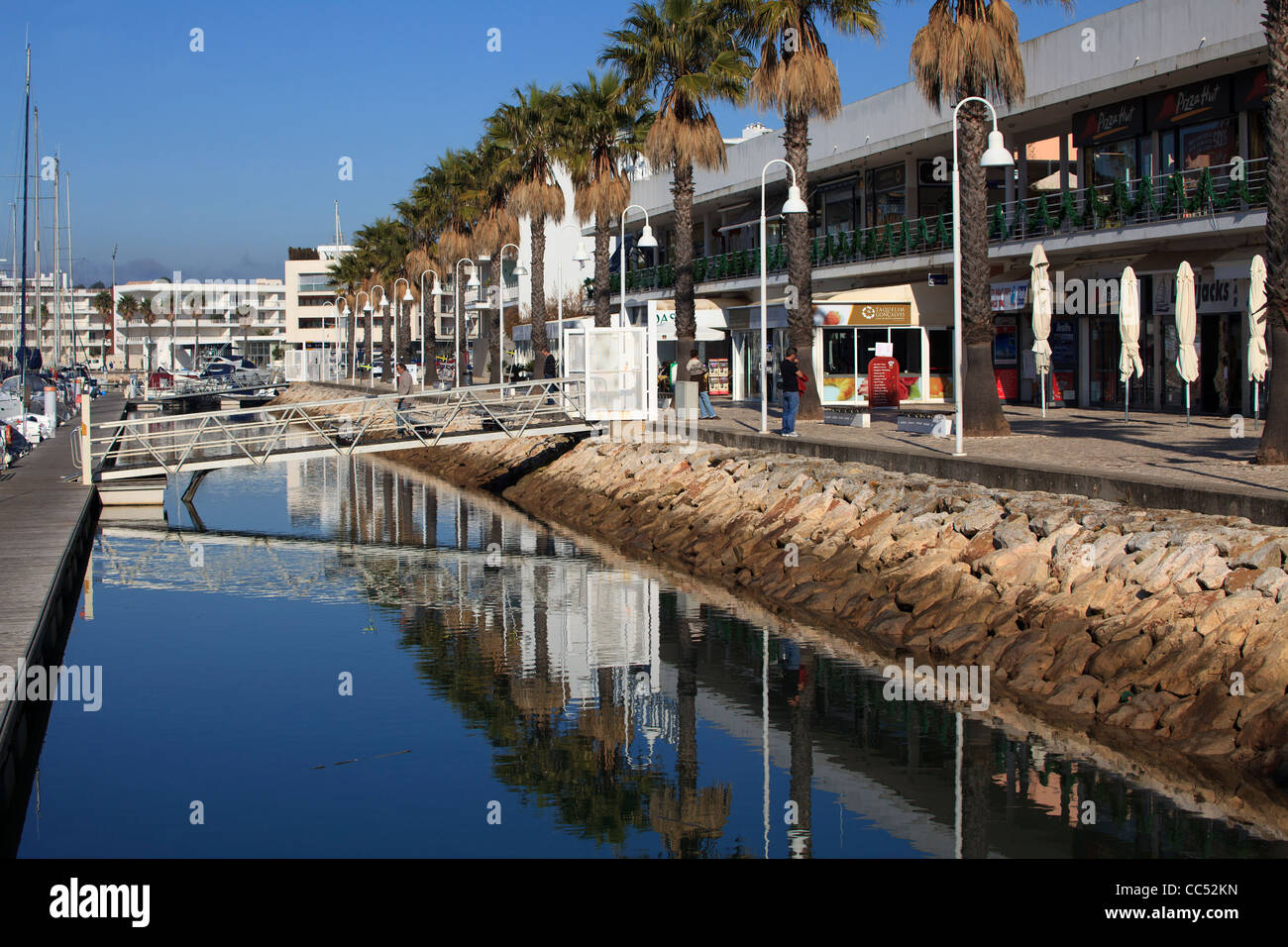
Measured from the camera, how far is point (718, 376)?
50.3m

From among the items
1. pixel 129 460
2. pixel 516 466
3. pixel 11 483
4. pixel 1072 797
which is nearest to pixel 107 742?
pixel 1072 797

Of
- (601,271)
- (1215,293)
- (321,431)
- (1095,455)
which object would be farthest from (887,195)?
(1095,455)

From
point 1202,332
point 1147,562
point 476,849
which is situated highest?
point 1202,332

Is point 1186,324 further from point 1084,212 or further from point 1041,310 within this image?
point 1084,212

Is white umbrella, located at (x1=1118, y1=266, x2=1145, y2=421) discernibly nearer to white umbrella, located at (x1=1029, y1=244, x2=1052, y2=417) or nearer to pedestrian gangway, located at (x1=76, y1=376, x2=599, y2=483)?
white umbrella, located at (x1=1029, y1=244, x2=1052, y2=417)

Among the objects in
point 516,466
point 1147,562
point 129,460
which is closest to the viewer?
point 1147,562

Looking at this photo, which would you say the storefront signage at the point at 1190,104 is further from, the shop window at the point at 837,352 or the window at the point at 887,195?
the window at the point at 887,195

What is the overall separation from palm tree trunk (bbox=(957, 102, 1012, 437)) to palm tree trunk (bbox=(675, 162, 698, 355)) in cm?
1155

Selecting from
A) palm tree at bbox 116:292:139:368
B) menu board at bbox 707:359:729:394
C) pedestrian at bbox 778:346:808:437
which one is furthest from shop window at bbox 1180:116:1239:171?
palm tree at bbox 116:292:139:368

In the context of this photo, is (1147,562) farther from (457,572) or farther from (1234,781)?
(457,572)

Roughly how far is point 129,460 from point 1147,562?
32.7 metres

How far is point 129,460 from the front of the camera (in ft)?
131

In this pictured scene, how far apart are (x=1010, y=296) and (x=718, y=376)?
1486cm

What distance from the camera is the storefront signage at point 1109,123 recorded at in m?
33.2
